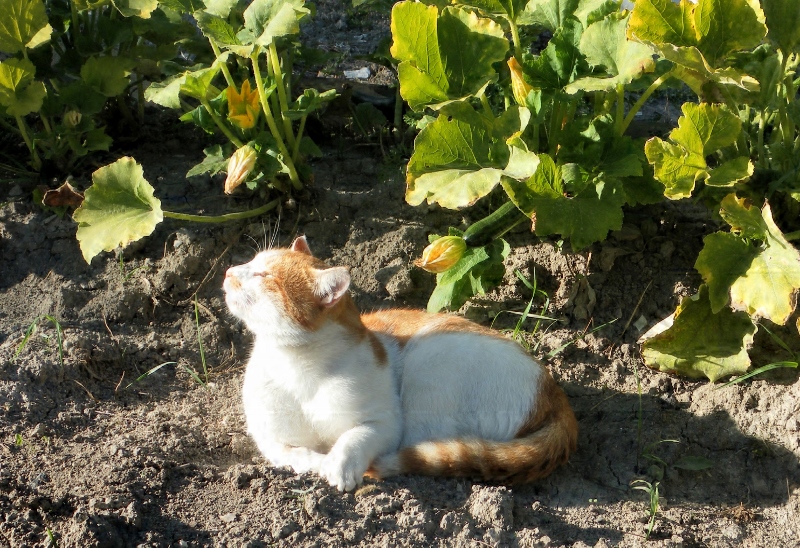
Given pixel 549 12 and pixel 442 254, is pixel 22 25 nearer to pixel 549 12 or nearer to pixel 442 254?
pixel 442 254

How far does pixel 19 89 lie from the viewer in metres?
3.96

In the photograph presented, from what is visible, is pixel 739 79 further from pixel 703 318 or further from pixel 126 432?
pixel 126 432

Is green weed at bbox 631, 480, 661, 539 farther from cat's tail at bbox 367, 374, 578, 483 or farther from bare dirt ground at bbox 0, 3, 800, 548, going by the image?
cat's tail at bbox 367, 374, 578, 483

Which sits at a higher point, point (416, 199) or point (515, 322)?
point (416, 199)

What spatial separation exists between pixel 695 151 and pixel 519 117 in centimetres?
66

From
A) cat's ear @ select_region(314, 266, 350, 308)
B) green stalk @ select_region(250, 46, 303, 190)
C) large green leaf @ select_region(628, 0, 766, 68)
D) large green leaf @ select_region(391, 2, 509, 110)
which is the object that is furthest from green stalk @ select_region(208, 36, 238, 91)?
large green leaf @ select_region(628, 0, 766, 68)

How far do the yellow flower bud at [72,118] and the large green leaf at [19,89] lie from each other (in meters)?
0.16

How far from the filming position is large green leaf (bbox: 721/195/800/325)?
118 inches

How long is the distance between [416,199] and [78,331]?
161 cm

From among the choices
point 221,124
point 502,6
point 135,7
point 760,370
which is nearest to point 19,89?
point 135,7

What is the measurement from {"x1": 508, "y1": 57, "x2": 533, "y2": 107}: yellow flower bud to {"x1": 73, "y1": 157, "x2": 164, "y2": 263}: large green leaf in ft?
4.93

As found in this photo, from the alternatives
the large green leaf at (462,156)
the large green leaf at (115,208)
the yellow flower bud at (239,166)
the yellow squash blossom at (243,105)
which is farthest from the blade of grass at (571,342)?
the large green leaf at (115,208)

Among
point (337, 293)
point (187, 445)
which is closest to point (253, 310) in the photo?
point (337, 293)

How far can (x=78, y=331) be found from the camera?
3746 mm
